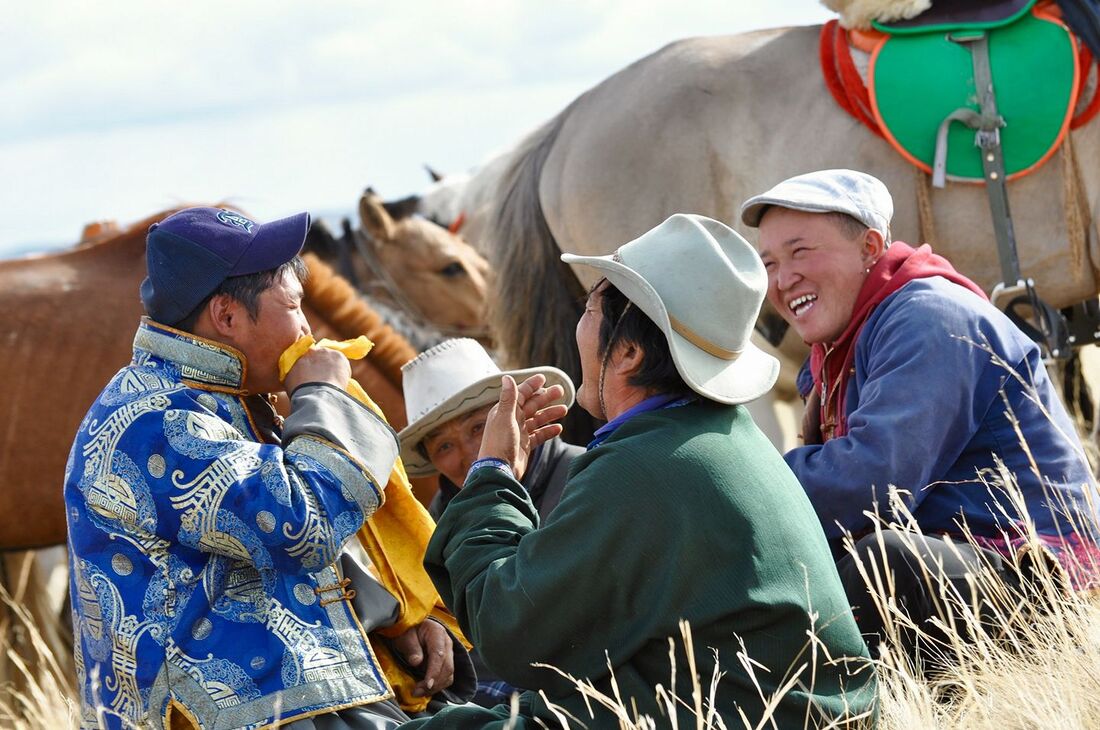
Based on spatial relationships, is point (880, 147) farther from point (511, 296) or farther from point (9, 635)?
point (9, 635)

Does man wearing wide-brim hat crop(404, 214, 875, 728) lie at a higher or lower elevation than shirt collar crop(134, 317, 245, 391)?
lower

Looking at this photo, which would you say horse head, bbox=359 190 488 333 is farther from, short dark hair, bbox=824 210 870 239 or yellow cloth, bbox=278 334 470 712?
yellow cloth, bbox=278 334 470 712

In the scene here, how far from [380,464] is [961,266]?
10.3 feet

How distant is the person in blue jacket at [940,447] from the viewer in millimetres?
2963

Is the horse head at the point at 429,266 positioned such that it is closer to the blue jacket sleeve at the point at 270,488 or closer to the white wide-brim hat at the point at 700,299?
the blue jacket sleeve at the point at 270,488

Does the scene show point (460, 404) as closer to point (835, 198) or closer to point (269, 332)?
point (269, 332)

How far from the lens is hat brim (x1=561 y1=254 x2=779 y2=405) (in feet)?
7.57

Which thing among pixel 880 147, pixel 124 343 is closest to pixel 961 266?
pixel 880 147

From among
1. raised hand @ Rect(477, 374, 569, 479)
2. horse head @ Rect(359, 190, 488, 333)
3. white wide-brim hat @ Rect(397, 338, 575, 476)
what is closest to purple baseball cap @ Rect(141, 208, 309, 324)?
raised hand @ Rect(477, 374, 569, 479)

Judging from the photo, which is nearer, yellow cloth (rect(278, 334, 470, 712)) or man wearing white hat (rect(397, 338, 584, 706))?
yellow cloth (rect(278, 334, 470, 712))

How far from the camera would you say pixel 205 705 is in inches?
99.5

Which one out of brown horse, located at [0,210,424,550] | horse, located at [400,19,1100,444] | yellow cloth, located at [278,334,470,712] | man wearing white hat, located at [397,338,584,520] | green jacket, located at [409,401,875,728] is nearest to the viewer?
green jacket, located at [409,401,875,728]

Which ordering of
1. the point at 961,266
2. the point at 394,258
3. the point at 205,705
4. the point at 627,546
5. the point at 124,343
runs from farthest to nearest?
1. the point at 394,258
2. the point at 124,343
3. the point at 961,266
4. the point at 205,705
5. the point at 627,546

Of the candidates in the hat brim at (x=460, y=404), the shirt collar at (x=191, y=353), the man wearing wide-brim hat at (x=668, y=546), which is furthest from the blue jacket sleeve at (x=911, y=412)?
the shirt collar at (x=191, y=353)
